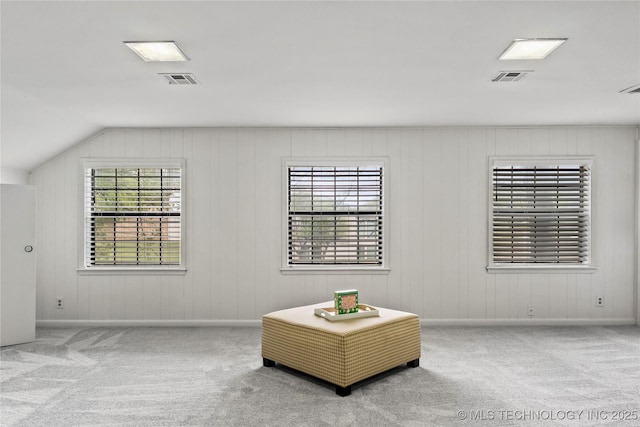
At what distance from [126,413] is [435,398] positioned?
2.15 metres

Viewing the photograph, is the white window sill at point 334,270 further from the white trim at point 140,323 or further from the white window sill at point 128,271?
the white window sill at point 128,271

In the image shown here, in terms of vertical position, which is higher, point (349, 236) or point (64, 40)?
point (64, 40)

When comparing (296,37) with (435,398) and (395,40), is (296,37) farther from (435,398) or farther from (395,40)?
(435,398)

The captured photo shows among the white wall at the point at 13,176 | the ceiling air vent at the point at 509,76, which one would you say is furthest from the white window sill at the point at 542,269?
the white wall at the point at 13,176

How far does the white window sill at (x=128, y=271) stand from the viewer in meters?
5.30

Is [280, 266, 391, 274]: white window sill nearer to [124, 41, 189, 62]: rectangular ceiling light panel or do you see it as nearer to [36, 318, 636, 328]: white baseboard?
[36, 318, 636, 328]: white baseboard

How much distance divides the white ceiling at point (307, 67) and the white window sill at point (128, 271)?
144cm

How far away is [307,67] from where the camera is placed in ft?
10.7

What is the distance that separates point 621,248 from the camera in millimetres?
5320

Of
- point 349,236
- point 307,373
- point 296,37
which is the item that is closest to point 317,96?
point 296,37

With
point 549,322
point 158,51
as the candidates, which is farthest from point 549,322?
point 158,51

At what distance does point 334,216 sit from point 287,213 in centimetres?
57

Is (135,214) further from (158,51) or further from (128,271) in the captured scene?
(158,51)

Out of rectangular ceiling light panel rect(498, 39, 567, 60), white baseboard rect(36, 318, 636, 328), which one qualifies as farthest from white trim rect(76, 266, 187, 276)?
rectangular ceiling light panel rect(498, 39, 567, 60)
